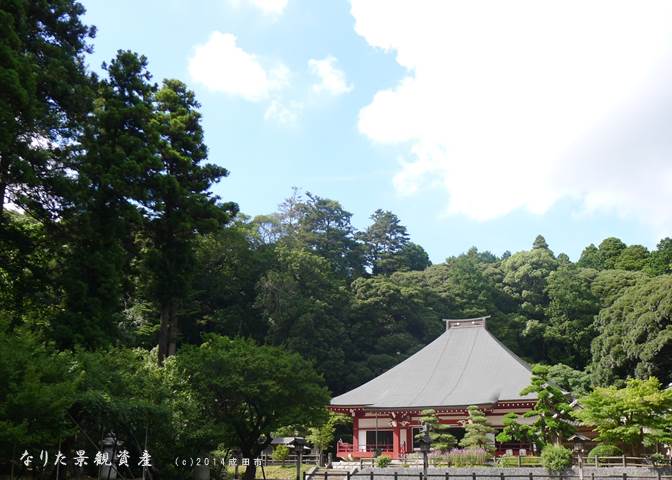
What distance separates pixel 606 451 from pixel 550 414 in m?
2.52

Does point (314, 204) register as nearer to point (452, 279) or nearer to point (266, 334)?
point (452, 279)

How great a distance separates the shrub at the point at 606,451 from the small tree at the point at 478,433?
141 inches

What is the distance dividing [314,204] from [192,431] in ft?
138

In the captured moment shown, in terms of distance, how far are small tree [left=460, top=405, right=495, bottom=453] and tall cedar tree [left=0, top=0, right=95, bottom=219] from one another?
1688 centimetres

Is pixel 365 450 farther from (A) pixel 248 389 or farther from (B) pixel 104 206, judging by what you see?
(B) pixel 104 206

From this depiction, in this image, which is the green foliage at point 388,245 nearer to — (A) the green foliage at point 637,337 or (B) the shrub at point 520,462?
(A) the green foliage at point 637,337

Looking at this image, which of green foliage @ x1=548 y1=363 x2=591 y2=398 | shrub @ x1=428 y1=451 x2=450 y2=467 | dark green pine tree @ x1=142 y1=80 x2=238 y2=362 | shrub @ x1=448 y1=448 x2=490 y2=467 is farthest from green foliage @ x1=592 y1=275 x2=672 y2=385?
dark green pine tree @ x1=142 y1=80 x2=238 y2=362

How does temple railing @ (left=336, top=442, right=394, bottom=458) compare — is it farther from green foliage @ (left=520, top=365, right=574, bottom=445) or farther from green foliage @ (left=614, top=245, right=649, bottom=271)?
green foliage @ (left=614, top=245, right=649, bottom=271)

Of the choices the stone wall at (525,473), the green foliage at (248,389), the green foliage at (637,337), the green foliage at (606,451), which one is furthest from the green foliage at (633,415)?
the green foliage at (248,389)

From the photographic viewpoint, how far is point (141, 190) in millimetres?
21484

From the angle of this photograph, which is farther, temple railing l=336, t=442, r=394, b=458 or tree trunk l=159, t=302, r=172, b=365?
temple railing l=336, t=442, r=394, b=458

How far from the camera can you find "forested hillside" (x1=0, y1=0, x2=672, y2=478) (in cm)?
1602

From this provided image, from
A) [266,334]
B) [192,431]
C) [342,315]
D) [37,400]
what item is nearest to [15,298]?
[192,431]

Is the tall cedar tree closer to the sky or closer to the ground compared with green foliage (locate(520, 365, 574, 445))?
closer to the sky
